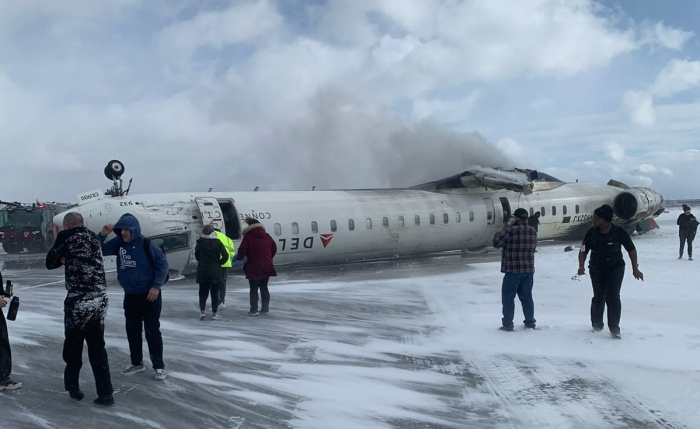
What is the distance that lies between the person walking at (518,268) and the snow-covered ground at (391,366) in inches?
11.8

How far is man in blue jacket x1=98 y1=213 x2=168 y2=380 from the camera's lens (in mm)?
5914

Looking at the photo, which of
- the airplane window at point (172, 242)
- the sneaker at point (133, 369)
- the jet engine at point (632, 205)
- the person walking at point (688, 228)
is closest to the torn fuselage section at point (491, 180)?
the jet engine at point (632, 205)

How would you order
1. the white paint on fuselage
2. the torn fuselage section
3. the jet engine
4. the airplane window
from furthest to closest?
the jet engine
the torn fuselage section
the white paint on fuselage
the airplane window

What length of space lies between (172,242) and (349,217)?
526cm

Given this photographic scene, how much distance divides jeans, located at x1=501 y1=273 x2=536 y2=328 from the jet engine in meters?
16.9

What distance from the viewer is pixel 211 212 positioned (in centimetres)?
1464

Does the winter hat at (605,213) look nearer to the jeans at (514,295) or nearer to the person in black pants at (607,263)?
the person in black pants at (607,263)

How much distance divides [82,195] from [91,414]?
35.6 ft

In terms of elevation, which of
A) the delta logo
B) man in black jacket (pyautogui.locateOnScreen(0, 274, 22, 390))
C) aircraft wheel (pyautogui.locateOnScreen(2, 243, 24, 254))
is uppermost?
the delta logo

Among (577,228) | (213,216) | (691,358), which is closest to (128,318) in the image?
(691,358)

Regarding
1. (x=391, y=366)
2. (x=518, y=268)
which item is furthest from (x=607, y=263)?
(x=391, y=366)

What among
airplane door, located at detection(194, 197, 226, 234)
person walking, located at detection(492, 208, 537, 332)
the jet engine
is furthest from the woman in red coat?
the jet engine

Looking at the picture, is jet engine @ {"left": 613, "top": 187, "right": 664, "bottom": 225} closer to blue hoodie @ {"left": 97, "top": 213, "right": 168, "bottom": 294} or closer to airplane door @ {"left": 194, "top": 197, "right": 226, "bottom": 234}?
airplane door @ {"left": 194, "top": 197, "right": 226, "bottom": 234}

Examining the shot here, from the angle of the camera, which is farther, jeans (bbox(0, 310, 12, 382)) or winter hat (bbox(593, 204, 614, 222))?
winter hat (bbox(593, 204, 614, 222))
